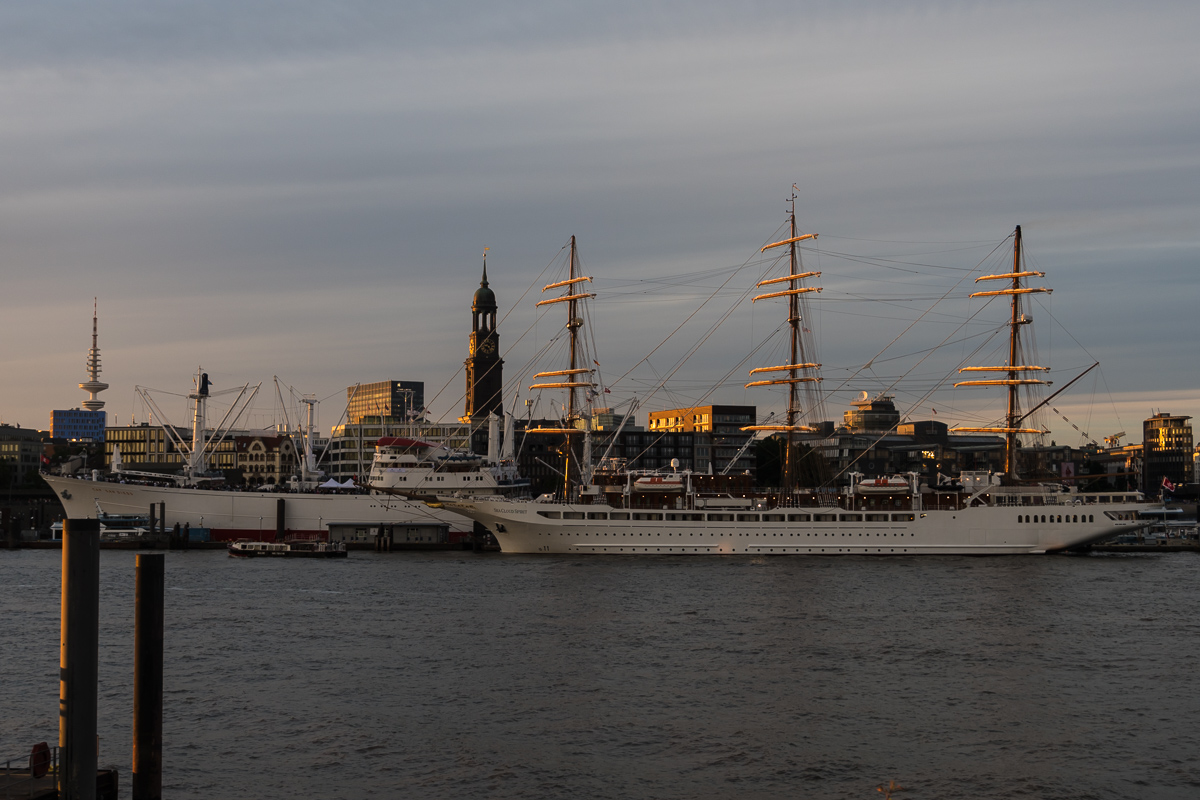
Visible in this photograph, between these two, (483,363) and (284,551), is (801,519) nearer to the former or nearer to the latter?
(284,551)

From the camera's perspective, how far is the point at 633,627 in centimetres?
4497

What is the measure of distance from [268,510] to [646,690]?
241ft

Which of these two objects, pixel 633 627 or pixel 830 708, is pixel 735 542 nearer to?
pixel 633 627

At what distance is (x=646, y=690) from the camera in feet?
107

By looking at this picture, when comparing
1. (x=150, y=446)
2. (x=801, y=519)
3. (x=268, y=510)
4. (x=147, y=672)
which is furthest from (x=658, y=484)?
(x=150, y=446)

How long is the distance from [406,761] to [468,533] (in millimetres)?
74731

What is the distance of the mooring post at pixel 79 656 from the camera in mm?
15359

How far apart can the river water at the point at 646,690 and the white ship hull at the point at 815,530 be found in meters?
22.8

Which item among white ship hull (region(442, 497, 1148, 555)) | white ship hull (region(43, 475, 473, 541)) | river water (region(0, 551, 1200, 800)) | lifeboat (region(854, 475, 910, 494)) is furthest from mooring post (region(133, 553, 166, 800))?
white ship hull (region(43, 475, 473, 541))

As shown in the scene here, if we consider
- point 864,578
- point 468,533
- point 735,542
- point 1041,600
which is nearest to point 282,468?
point 468,533

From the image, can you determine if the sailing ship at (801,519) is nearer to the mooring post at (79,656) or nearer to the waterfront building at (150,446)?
the mooring post at (79,656)

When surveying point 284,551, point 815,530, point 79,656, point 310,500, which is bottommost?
point 284,551

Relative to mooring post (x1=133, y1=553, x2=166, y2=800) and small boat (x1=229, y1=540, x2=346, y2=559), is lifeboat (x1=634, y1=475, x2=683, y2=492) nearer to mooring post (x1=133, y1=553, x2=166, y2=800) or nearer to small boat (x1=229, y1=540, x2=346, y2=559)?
small boat (x1=229, y1=540, x2=346, y2=559)

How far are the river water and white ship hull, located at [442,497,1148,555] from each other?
22.8 metres
